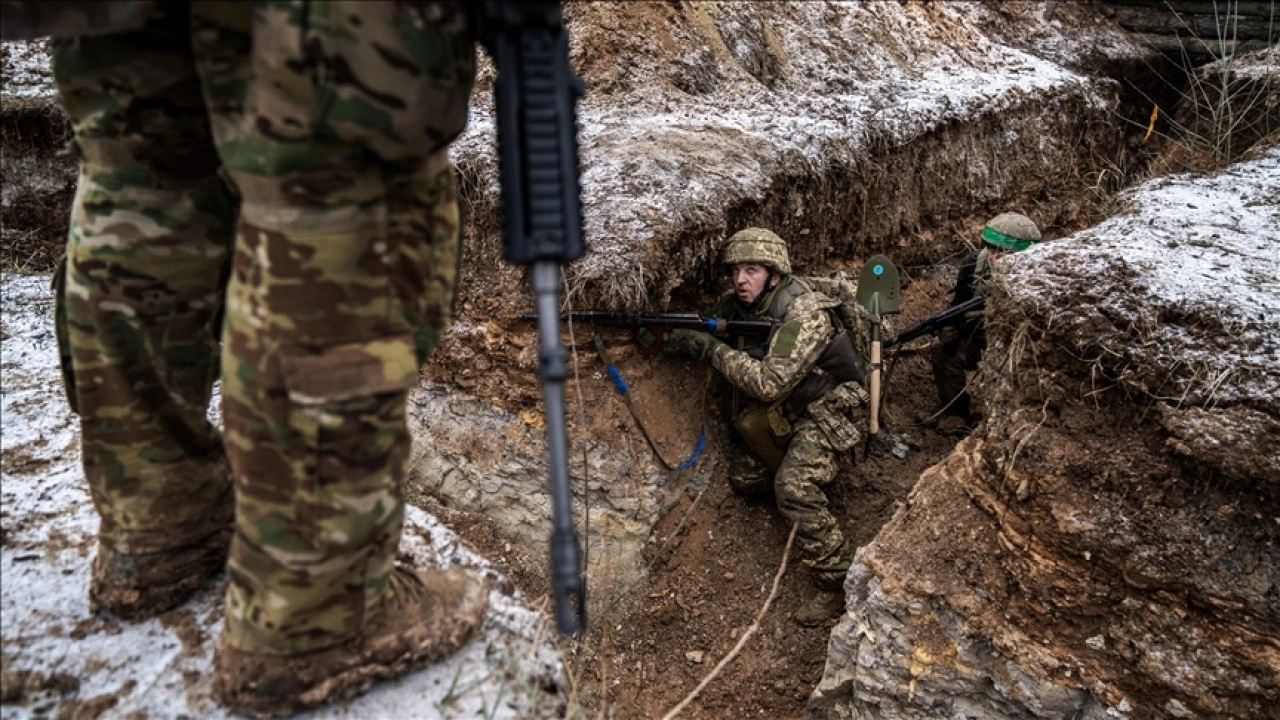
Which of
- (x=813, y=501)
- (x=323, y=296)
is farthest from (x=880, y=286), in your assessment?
Result: (x=323, y=296)

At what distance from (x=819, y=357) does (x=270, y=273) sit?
4.03 m

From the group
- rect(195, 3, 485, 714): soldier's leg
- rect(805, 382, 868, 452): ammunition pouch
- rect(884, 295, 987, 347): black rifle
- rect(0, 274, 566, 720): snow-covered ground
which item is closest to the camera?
rect(195, 3, 485, 714): soldier's leg

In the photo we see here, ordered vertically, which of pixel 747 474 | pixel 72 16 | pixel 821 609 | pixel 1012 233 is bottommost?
pixel 821 609

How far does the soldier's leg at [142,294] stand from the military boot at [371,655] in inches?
15.3

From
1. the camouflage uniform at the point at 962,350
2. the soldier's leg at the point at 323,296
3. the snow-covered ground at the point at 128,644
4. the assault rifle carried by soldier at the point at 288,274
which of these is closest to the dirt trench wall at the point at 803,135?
the camouflage uniform at the point at 962,350

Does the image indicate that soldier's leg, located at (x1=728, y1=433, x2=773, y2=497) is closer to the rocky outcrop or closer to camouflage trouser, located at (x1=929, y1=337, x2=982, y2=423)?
camouflage trouser, located at (x1=929, y1=337, x2=982, y2=423)

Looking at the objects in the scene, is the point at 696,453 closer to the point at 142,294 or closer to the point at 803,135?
the point at 803,135

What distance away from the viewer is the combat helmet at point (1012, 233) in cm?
635

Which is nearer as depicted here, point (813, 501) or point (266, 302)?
point (266, 302)

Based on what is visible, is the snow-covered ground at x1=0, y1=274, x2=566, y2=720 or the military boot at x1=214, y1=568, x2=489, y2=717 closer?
the military boot at x1=214, y1=568, x2=489, y2=717

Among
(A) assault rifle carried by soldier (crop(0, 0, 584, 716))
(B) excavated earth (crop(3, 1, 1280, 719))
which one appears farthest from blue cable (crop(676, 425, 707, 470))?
(A) assault rifle carried by soldier (crop(0, 0, 584, 716))

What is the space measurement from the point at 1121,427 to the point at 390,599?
3.28 m

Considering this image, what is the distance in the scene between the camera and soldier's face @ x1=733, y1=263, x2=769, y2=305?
4.99 metres

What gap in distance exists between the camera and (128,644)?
6.81 ft
